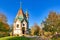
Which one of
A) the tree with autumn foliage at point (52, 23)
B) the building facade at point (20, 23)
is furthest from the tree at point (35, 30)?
the tree with autumn foliage at point (52, 23)

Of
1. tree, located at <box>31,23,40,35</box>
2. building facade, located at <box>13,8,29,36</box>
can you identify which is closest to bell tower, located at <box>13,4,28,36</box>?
building facade, located at <box>13,8,29,36</box>

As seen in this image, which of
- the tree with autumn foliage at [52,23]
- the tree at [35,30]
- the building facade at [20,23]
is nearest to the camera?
the tree with autumn foliage at [52,23]

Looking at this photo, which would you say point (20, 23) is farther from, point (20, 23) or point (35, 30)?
point (35, 30)

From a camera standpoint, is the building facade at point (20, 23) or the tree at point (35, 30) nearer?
the tree at point (35, 30)

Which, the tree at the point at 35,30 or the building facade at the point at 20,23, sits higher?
the building facade at the point at 20,23

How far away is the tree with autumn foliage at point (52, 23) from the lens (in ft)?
125

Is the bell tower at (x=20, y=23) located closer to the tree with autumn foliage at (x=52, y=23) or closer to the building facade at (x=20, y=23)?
the building facade at (x=20, y=23)

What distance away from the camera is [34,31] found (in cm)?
5088

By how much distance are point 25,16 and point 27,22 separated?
8.96 ft

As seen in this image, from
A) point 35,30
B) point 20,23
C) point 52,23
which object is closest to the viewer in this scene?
point 52,23

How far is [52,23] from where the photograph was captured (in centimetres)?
4000

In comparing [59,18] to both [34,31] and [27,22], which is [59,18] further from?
[27,22]

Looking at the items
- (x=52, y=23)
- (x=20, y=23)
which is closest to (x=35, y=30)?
(x=20, y=23)

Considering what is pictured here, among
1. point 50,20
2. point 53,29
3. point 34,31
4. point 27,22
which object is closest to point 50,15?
point 50,20
